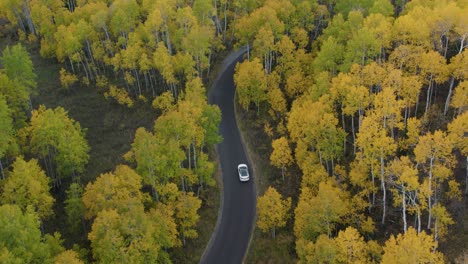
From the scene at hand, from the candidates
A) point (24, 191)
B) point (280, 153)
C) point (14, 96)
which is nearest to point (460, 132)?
point (280, 153)

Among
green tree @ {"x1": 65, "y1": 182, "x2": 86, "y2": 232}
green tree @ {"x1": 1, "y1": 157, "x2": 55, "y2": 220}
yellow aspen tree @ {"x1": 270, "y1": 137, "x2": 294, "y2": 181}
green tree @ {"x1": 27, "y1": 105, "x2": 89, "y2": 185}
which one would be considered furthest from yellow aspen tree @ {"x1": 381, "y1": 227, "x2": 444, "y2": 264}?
green tree @ {"x1": 27, "y1": 105, "x2": 89, "y2": 185}

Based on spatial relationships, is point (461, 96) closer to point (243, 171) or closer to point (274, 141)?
point (274, 141)

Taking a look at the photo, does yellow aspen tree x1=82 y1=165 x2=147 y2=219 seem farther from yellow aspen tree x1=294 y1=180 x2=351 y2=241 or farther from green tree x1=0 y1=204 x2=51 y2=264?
yellow aspen tree x1=294 y1=180 x2=351 y2=241

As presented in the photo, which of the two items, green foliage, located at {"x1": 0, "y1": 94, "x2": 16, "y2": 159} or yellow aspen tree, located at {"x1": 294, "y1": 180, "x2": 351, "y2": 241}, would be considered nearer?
yellow aspen tree, located at {"x1": 294, "y1": 180, "x2": 351, "y2": 241}

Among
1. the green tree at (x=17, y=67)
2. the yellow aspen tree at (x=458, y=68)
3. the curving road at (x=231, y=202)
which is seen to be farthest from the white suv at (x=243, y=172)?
the green tree at (x=17, y=67)

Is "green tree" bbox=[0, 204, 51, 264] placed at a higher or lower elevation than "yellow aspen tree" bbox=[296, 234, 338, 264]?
higher

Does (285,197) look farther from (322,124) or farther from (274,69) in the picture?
(274,69)
